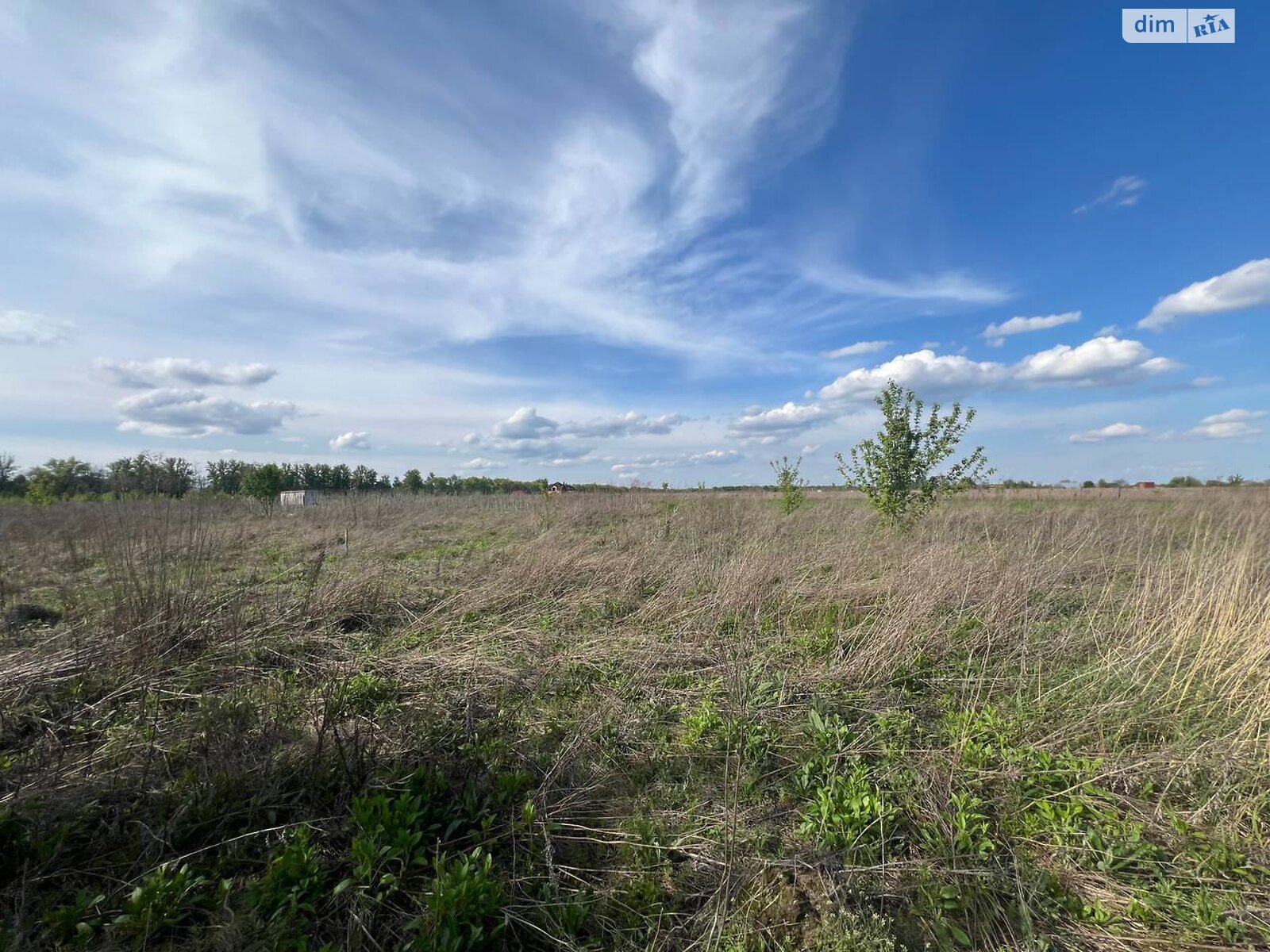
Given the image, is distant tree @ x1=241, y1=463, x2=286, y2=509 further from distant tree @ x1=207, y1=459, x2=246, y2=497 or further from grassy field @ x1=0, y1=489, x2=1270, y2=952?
grassy field @ x1=0, y1=489, x2=1270, y2=952

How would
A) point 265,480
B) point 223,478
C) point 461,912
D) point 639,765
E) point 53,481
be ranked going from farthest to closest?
1. point 265,480
2. point 53,481
3. point 223,478
4. point 639,765
5. point 461,912

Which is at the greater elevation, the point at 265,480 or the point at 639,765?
the point at 265,480

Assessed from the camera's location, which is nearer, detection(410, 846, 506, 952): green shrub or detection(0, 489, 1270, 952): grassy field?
detection(410, 846, 506, 952): green shrub

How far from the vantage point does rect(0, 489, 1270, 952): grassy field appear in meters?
2.02

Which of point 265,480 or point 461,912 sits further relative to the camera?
point 265,480

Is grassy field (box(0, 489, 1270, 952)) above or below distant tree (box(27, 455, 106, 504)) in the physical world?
below

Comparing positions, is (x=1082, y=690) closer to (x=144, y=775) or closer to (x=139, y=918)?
(x=139, y=918)

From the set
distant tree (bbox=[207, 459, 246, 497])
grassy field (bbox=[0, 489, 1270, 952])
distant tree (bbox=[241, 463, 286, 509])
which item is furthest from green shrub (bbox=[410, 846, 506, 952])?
distant tree (bbox=[241, 463, 286, 509])

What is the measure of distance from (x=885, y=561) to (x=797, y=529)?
363cm

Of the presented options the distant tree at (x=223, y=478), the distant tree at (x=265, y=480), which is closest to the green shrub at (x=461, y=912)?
the distant tree at (x=223, y=478)

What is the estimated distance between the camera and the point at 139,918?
6.17 feet

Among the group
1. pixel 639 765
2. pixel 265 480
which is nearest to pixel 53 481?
pixel 265 480

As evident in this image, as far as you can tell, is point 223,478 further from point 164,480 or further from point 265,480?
point 265,480

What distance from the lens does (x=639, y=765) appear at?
3086 millimetres
